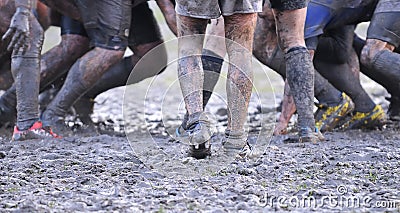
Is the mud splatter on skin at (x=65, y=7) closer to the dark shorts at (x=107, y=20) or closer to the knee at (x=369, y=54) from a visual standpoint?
the dark shorts at (x=107, y=20)

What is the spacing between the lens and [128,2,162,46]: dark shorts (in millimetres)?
6764

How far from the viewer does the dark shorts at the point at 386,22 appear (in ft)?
18.4

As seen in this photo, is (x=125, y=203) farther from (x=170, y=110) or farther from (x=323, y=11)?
(x=170, y=110)

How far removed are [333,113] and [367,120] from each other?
368 millimetres

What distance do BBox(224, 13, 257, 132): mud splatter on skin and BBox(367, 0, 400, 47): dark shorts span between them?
188 centimetres

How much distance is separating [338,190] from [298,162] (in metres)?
0.75

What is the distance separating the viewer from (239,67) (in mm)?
4031

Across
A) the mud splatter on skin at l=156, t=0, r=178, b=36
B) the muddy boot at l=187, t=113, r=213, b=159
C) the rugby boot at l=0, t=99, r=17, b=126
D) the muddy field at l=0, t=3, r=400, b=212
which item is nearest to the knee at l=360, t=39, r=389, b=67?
the muddy field at l=0, t=3, r=400, b=212

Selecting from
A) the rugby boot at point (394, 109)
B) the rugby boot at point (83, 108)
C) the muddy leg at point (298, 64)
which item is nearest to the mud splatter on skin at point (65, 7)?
the rugby boot at point (83, 108)

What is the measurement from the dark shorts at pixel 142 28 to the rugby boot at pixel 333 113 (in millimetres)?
1628

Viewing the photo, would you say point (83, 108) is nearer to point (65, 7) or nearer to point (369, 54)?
point (65, 7)

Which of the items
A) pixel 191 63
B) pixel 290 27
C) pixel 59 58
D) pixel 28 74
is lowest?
pixel 59 58

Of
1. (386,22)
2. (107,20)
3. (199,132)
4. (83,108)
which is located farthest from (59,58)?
(199,132)

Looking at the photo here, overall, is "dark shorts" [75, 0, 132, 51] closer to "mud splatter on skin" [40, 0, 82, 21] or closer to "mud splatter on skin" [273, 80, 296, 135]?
"mud splatter on skin" [40, 0, 82, 21]
